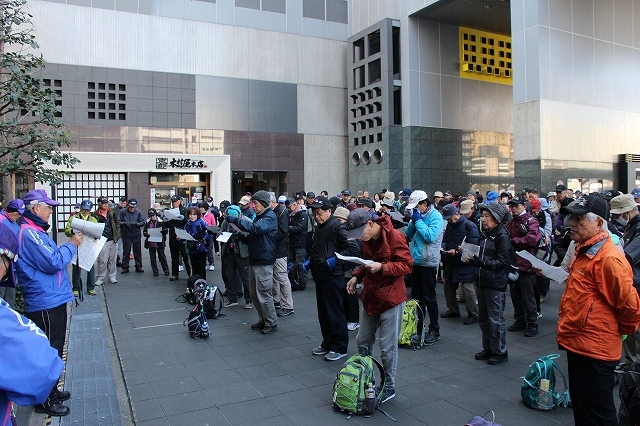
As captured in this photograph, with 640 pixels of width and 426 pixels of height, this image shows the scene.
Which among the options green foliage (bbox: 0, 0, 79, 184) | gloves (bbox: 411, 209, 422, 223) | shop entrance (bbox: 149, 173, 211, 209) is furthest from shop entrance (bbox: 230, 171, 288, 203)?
gloves (bbox: 411, 209, 422, 223)

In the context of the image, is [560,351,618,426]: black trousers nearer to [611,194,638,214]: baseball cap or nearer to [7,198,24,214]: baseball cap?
[611,194,638,214]: baseball cap

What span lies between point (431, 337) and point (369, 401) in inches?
96.8

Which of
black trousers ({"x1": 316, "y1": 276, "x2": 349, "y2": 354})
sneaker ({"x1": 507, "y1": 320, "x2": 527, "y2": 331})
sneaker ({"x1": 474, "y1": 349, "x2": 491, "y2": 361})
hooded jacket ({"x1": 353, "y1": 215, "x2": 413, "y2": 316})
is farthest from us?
sneaker ({"x1": 507, "y1": 320, "x2": 527, "y2": 331})

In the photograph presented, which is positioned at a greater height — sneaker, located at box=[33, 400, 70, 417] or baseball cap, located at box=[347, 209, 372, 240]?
baseball cap, located at box=[347, 209, 372, 240]

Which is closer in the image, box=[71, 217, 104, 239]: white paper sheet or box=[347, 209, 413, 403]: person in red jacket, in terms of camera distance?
box=[347, 209, 413, 403]: person in red jacket

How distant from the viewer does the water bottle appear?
4.55 meters

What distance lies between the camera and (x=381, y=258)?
4965 mm

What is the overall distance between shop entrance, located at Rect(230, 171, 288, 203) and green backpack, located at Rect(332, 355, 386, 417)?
74.3 ft

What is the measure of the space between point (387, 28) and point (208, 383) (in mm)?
21857

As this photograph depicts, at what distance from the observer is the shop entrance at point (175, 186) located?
24703 millimetres

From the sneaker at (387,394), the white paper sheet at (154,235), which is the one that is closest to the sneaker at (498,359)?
the sneaker at (387,394)

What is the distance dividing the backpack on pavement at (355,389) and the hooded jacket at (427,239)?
2.62 m

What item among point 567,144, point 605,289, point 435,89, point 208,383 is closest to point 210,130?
point 435,89

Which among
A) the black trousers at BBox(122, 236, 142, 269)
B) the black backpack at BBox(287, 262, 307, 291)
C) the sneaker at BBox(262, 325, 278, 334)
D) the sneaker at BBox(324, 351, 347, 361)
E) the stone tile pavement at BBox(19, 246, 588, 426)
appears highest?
the black trousers at BBox(122, 236, 142, 269)
